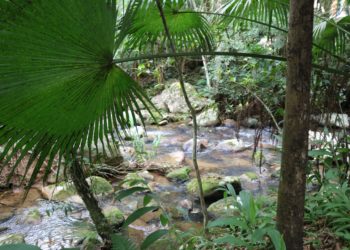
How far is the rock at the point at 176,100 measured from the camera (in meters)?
8.64

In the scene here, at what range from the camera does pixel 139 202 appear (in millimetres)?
3545

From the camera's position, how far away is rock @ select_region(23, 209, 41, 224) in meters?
3.09

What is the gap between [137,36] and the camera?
205 centimetres

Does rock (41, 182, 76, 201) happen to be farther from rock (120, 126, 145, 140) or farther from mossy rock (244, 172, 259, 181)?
mossy rock (244, 172, 259, 181)

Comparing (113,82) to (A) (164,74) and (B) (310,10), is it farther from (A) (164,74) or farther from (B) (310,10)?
(A) (164,74)

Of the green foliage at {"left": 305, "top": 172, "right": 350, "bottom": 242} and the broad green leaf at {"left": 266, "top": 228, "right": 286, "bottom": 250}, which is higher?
the broad green leaf at {"left": 266, "top": 228, "right": 286, "bottom": 250}

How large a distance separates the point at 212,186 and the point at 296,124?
257 centimetres

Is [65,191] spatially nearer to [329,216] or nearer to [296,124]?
[329,216]

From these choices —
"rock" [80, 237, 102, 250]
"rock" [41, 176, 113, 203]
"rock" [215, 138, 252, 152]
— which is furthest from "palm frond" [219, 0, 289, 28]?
"rock" [215, 138, 252, 152]

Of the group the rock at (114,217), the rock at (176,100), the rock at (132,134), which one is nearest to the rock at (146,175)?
the rock at (132,134)

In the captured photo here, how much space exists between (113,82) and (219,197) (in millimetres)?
2580

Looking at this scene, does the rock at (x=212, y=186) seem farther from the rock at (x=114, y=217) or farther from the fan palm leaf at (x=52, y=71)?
the fan palm leaf at (x=52, y=71)

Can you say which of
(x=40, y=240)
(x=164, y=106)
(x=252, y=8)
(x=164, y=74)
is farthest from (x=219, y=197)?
(x=164, y=74)

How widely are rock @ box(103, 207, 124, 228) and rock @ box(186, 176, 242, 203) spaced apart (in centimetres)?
99
